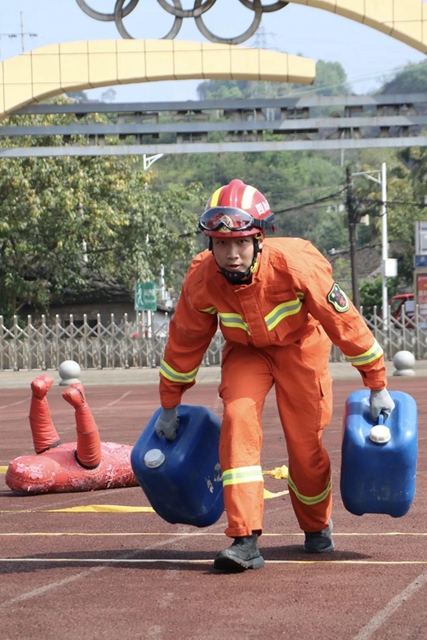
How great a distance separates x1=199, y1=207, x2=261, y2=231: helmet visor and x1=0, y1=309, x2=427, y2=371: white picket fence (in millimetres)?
Result: 24838

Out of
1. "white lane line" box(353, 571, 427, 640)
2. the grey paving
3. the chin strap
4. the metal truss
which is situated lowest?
the grey paving

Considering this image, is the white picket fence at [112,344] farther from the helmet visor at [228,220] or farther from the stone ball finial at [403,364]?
the helmet visor at [228,220]

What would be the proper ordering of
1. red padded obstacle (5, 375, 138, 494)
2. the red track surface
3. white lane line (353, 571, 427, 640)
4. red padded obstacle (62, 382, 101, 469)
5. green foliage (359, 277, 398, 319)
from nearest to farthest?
white lane line (353, 571, 427, 640) < the red track surface < red padded obstacle (62, 382, 101, 469) < red padded obstacle (5, 375, 138, 494) < green foliage (359, 277, 398, 319)

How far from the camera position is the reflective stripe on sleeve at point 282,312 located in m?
5.70

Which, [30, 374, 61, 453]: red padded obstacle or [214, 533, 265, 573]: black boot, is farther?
[30, 374, 61, 453]: red padded obstacle

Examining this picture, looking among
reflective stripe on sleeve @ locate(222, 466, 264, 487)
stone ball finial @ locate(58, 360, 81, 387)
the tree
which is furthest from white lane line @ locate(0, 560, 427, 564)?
the tree

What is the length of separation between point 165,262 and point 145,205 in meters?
2.65

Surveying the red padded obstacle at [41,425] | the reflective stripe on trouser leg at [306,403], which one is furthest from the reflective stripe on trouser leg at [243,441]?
the red padded obstacle at [41,425]

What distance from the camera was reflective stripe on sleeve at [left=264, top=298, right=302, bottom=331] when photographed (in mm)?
5703

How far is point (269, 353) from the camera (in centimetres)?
591

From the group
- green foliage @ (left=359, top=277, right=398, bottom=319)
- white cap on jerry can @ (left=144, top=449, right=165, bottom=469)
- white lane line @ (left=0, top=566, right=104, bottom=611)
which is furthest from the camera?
green foliage @ (left=359, top=277, right=398, bottom=319)

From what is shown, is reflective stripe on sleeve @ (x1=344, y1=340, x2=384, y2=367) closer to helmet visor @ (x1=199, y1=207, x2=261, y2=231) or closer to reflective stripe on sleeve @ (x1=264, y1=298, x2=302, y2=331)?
reflective stripe on sleeve @ (x1=264, y1=298, x2=302, y2=331)

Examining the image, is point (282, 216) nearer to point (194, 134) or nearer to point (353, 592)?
point (194, 134)

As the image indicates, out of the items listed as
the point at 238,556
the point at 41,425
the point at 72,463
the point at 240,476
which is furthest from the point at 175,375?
the point at 41,425
